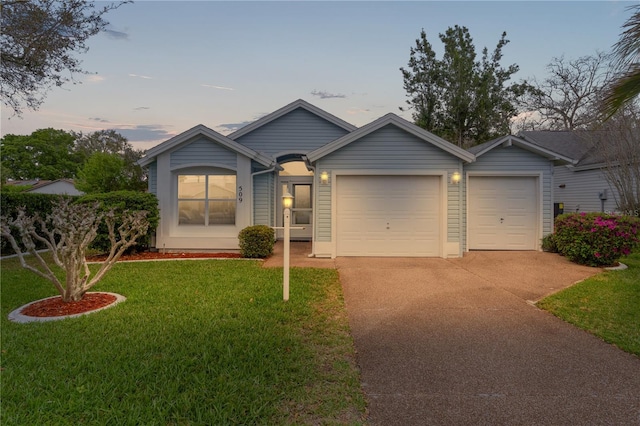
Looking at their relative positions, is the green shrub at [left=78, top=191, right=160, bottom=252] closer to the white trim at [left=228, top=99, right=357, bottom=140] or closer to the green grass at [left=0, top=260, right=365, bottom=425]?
the green grass at [left=0, top=260, right=365, bottom=425]

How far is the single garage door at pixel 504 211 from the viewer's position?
10891 mm

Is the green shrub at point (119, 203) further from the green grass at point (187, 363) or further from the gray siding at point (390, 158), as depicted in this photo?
the gray siding at point (390, 158)

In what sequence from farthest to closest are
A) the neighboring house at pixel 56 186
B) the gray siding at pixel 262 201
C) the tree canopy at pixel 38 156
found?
1. the tree canopy at pixel 38 156
2. the neighboring house at pixel 56 186
3. the gray siding at pixel 262 201

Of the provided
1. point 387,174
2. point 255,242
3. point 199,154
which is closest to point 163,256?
point 255,242

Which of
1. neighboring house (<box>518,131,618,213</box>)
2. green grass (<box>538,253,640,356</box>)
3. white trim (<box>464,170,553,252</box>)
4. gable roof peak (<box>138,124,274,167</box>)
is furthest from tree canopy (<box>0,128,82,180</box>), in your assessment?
green grass (<box>538,253,640,356</box>)

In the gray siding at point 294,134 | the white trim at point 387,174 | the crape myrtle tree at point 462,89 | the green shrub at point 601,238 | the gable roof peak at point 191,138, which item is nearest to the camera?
the green shrub at point 601,238

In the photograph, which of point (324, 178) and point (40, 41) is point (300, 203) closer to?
point (324, 178)

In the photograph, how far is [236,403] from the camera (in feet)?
9.23

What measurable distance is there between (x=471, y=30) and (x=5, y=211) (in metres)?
25.8

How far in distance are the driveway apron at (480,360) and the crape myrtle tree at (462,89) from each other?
18.3 meters

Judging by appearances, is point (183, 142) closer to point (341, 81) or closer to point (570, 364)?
point (341, 81)

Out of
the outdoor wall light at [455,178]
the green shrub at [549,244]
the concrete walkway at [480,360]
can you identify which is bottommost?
the concrete walkway at [480,360]

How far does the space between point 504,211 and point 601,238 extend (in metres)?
2.68

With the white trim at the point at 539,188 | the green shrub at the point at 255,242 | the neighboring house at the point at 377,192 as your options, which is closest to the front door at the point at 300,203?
the neighboring house at the point at 377,192
